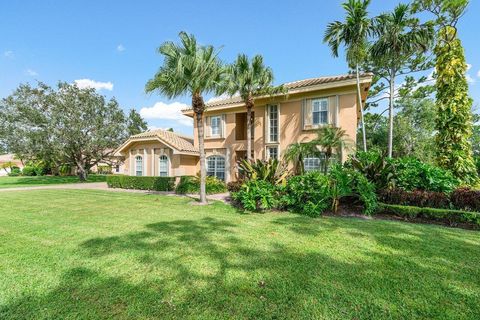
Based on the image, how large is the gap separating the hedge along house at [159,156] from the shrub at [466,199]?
14918 millimetres

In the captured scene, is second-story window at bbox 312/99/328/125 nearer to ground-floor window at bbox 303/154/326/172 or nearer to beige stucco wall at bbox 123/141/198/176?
ground-floor window at bbox 303/154/326/172

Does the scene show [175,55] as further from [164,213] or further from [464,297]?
[464,297]

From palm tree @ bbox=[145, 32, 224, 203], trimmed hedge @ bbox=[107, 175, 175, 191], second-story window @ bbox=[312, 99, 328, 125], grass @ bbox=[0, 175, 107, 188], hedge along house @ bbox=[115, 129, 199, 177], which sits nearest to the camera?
palm tree @ bbox=[145, 32, 224, 203]

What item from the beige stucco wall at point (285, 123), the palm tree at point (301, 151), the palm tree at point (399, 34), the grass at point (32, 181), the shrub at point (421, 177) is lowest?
the grass at point (32, 181)

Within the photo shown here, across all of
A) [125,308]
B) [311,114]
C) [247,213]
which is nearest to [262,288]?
[125,308]

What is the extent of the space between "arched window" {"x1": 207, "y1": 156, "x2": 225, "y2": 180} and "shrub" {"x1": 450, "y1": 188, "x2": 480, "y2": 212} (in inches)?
525

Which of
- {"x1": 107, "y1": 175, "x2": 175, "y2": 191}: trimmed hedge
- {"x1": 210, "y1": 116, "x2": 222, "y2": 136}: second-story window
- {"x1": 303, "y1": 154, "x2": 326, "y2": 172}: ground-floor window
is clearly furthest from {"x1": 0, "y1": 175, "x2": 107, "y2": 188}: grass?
{"x1": 303, "y1": 154, "x2": 326, "y2": 172}: ground-floor window

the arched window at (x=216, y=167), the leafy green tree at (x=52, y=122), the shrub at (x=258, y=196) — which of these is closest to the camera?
the shrub at (x=258, y=196)

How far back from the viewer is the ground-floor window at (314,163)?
1392 cm

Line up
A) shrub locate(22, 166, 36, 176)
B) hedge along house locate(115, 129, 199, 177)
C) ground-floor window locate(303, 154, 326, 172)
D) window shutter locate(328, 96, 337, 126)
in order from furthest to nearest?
shrub locate(22, 166, 36, 176)
hedge along house locate(115, 129, 199, 177)
ground-floor window locate(303, 154, 326, 172)
window shutter locate(328, 96, 337, 126)

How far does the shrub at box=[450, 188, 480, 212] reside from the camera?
7.61 metres

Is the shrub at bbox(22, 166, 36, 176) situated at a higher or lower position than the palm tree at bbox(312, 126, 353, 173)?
lower

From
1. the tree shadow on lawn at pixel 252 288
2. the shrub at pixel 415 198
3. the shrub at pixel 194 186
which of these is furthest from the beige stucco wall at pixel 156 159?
the shrub at pixel 415 198

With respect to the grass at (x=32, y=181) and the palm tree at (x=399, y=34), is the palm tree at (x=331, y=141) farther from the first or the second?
the grass at (x=32, y=181)
